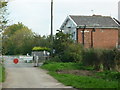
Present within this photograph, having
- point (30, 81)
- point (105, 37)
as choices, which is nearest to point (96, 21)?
point (105, 37)

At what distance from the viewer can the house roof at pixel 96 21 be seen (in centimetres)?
4906

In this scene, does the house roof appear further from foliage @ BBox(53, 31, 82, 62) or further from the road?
the road

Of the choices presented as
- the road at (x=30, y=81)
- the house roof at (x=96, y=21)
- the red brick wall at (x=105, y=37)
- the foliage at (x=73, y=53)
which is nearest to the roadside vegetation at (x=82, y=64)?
the foliage at (x=73, y=53)

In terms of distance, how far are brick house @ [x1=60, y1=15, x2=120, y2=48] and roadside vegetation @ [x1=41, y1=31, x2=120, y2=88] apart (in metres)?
11.4

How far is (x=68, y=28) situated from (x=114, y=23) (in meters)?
7.81

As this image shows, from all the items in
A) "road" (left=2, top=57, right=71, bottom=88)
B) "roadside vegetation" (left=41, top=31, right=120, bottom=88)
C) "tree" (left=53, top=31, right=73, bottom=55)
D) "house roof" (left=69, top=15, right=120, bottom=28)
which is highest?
"house roof" (left=69, top=15, right=120, bottom=28)

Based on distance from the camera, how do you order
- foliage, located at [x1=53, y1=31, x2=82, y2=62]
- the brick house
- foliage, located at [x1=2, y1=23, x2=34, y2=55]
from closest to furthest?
foliage, located at [x1=53, y1=31, x2=82, y2=62], the brick house, foliage, located at [x1=2, y1=23, x2=34, y2=55]

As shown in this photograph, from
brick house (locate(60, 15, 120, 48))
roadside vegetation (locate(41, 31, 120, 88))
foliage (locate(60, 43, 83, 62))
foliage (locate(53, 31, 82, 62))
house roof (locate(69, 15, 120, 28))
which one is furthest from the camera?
house roof (locate(69, 15, 120, 28))

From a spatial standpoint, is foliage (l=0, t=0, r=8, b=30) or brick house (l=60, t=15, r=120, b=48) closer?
foliage (l=0, t=0, r=8, b=30)

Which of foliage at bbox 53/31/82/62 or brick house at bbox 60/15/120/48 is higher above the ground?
brick house at bbox 60/15/120/48

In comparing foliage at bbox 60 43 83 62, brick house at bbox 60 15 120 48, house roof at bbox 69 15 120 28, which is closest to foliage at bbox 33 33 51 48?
brick house at bbox 60 15 120 48

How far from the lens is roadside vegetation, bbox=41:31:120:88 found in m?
19.1

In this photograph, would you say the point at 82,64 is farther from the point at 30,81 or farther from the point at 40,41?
the point at 40,41

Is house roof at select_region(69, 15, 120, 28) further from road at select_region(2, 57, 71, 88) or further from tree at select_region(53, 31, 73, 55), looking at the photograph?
road at select_region(2, 57, 71, 88)
